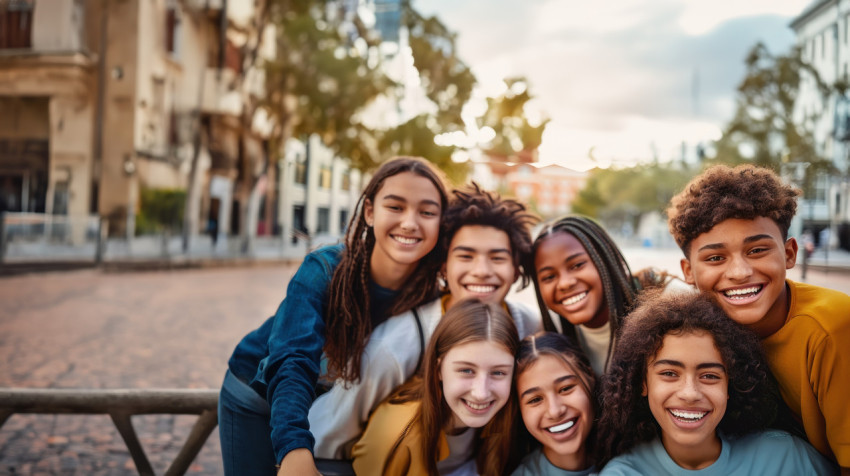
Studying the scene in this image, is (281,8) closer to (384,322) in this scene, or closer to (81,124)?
(81,124)

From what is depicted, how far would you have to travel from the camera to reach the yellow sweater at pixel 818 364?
6.73 feet

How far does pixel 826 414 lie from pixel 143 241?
18785 millimetres

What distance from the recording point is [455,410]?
2.37m

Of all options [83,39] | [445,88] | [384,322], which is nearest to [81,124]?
[83,39]

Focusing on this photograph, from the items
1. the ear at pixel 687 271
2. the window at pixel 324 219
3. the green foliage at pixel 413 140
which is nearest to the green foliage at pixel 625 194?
the green foliage at pixel 413 140

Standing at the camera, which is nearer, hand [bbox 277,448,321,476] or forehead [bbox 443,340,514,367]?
hand [bbox 277,448,321,476]

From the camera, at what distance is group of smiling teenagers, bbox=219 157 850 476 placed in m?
2.15

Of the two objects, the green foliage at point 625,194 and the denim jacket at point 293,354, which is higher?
the green foliage at point 625,194

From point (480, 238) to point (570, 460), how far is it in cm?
84

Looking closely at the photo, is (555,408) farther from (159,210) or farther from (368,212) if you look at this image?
(159,210)

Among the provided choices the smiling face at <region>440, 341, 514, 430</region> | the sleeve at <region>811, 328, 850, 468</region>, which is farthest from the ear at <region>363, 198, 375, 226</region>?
the sleeve at <region>811, 328, 850, 468</region>

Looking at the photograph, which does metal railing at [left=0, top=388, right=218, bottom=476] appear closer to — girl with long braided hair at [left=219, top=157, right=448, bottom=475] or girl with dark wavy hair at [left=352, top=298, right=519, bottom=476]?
girl with long braided hair at [left=219, top=157, right=448, bottom=475]

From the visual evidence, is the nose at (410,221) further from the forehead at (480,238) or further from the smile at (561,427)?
the smile at (561,427)

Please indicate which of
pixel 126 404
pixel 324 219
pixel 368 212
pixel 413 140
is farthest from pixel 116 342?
pixel 413 140
